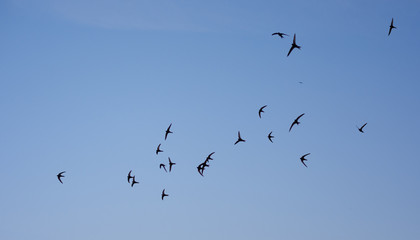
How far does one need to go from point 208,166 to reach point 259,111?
10.7m

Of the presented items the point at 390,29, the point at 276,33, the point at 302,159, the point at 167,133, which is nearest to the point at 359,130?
the point at 302,159

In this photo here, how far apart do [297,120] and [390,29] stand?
15.8 metres

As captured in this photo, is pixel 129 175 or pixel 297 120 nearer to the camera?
pixel 297 120

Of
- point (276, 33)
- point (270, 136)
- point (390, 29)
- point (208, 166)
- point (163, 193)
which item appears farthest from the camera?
point (163, 193)

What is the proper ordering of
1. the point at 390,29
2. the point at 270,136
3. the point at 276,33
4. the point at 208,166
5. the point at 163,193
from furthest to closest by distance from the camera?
the point at 163,193
the point at 208,166
the point at 270,136
the point at 390,29
the point at 276,33

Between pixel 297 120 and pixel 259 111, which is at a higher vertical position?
pixel 259 111

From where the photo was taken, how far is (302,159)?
77.2 meters

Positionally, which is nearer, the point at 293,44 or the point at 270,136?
the point at 293,44

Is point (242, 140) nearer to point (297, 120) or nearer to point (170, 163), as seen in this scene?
point (297, 120)

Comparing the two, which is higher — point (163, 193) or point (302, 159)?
point (163, 193)

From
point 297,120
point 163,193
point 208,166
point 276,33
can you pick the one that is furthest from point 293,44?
point 163,193

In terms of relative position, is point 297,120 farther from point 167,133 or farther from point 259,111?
point 167,133

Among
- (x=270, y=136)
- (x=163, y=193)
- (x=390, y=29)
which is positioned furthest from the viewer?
(x=163, y=193)

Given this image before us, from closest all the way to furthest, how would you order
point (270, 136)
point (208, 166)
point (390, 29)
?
point (390, 29) → point (270, 136) → point (208, 166)
